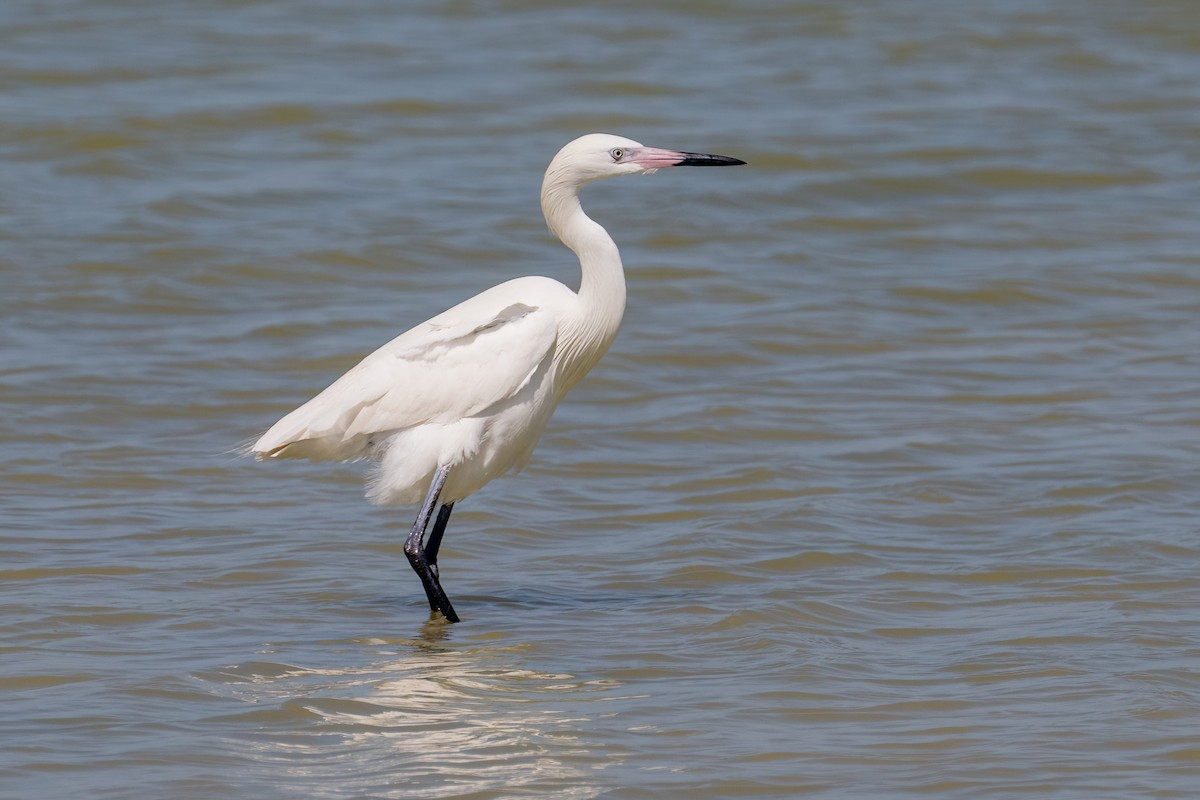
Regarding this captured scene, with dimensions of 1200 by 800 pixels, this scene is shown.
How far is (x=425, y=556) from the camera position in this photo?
6777 millimetres

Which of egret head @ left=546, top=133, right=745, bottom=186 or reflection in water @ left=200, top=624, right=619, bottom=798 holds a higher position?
egret head @ left=546, top=133, right=745, bottom=186

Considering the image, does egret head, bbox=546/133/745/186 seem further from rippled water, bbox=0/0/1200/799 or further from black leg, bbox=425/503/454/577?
rippled water, bbox=0/0/1200/799

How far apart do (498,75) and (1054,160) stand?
5.33m

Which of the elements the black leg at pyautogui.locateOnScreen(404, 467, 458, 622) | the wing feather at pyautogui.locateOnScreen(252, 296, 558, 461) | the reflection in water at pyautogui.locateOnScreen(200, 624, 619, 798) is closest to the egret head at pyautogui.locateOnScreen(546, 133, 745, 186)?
the wing feather at pyautogui.locateOnScreen(252, 296, 558, 461)

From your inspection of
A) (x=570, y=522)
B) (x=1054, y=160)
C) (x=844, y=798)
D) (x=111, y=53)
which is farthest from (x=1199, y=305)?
(x=111, y=53)

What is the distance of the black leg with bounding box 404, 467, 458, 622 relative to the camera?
6691 millimetres

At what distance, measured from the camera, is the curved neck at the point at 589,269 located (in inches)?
264

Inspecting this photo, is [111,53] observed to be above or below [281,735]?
above

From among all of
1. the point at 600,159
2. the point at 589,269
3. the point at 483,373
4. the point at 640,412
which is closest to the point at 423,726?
the point at 483,373

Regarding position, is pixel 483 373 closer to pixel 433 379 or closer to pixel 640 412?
pixel 433 379

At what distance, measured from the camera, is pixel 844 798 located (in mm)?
4867

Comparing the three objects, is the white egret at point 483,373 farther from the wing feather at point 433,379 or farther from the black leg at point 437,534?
the black leg at point 437,534

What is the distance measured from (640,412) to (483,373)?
284cm

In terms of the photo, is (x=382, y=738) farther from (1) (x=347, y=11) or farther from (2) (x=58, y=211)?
(1) (x=347, y=11)
